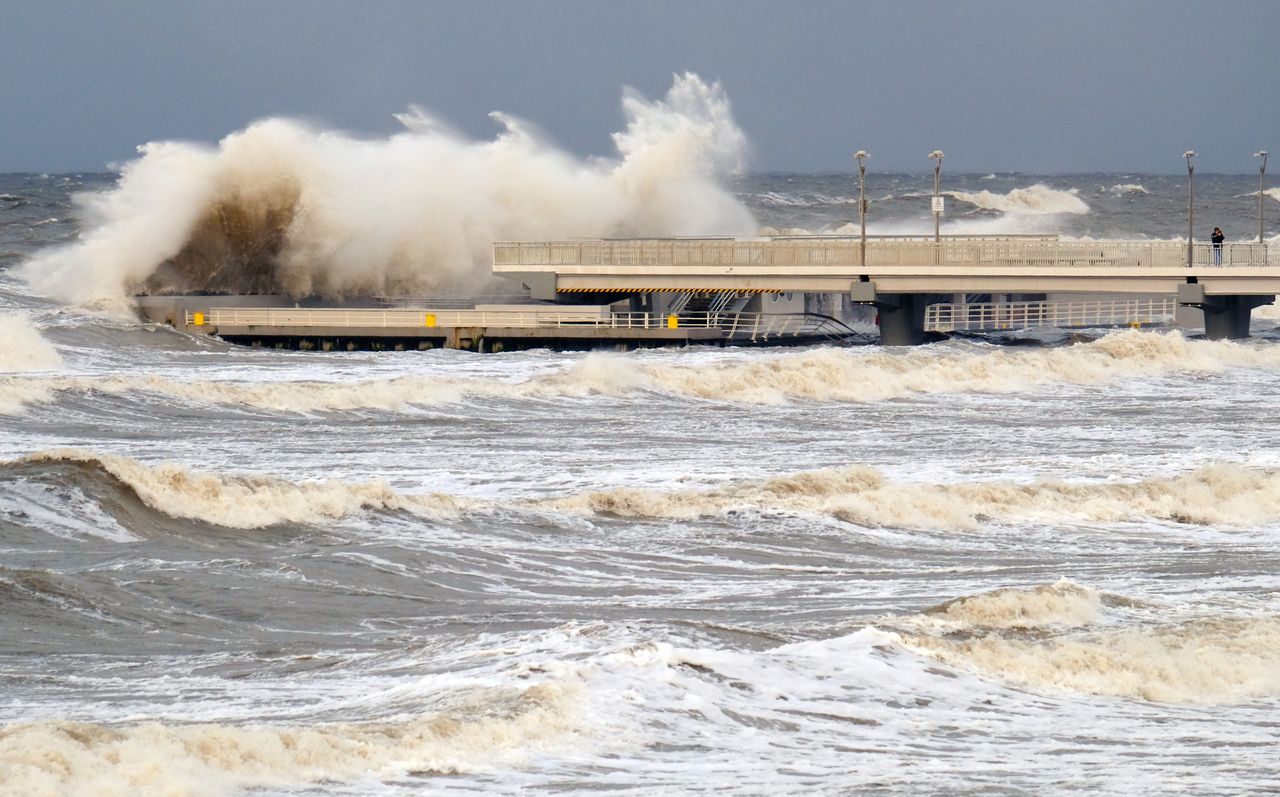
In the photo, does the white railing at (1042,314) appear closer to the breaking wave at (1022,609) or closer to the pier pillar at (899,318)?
the pier pillar at (899,318)

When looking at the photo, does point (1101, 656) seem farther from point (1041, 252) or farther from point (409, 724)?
point (1041, 252)

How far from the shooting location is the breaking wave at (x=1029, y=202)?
4343 inches

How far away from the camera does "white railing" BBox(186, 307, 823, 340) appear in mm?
38438

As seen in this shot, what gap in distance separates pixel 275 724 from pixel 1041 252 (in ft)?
101

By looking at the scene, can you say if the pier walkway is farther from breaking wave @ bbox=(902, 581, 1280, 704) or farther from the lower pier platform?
breaking wave @ bbox=(902, 581, 1280, 704)

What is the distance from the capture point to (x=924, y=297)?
39.4 meters

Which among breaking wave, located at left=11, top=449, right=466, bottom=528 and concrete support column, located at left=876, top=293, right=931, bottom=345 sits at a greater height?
concrete support column, located at left=876, top=293, right=931, bottom=345

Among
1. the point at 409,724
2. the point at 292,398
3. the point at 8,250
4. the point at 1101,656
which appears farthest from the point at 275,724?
the point at 8,250

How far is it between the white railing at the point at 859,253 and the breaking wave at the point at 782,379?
2259 mm

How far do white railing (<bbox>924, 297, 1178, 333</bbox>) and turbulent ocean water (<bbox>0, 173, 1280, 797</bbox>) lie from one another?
12050 mm

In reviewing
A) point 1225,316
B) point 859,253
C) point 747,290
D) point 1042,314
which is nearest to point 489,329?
point 747,290

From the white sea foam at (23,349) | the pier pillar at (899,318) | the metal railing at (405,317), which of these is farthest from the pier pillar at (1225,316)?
the white sea foam at (23,349)

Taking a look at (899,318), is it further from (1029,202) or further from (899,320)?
(1029,202)

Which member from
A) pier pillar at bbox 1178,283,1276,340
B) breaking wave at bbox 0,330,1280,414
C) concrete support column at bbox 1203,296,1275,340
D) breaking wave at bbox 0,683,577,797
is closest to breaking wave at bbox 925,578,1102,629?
breaking wave at bbox 0,683,577,797
